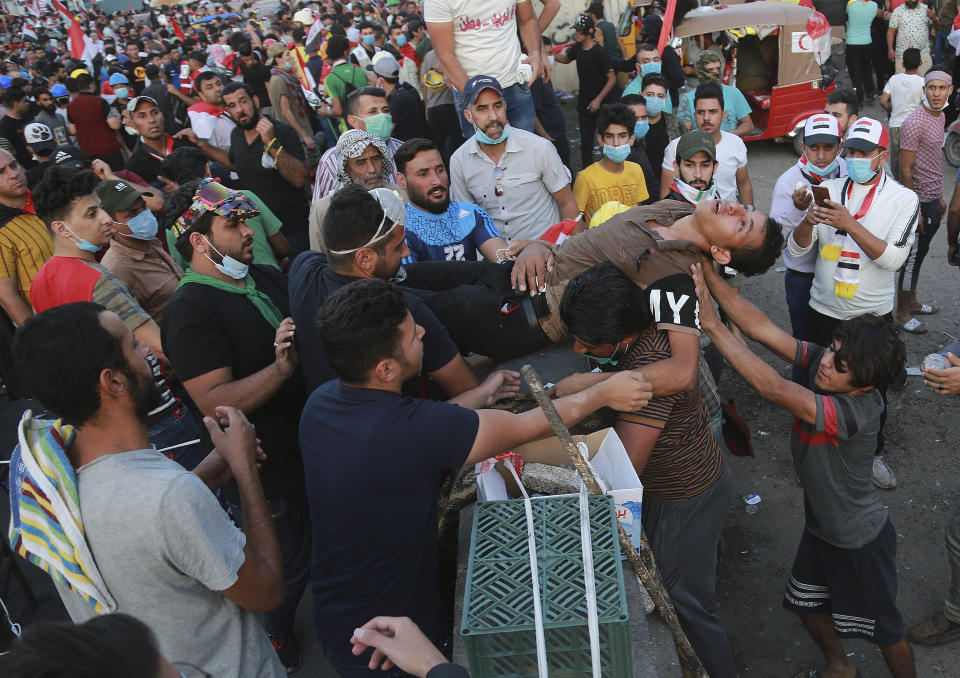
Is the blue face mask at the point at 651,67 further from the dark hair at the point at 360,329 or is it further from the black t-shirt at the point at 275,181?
the dark hair at the point at 360,329

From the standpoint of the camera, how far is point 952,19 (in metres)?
10.9

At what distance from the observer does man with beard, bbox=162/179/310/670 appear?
302cm

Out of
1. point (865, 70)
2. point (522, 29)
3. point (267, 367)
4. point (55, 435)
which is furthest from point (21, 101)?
point (865, 70)

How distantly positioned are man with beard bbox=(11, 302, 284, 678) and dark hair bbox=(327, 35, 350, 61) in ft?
26.3

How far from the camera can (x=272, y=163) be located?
575 cm

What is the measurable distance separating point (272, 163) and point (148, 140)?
215cm

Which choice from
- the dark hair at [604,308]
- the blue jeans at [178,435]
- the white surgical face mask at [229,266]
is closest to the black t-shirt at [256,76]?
the blue jeans at [178,435]

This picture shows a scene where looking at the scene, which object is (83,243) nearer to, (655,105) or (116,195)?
(116,195)

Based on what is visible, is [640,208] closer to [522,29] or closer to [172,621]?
[172,621]

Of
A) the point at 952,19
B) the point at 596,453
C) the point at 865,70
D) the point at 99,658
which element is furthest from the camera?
the point at 865,70

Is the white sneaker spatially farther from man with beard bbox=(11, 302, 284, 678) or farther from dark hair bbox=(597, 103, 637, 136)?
man with beard bbox=(11, 302, 284, 678)

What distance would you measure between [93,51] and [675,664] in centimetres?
2055

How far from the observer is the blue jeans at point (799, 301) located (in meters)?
4.87

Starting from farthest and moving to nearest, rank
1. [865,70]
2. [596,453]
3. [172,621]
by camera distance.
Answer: [865,70] < [596,453] < [172,621]
